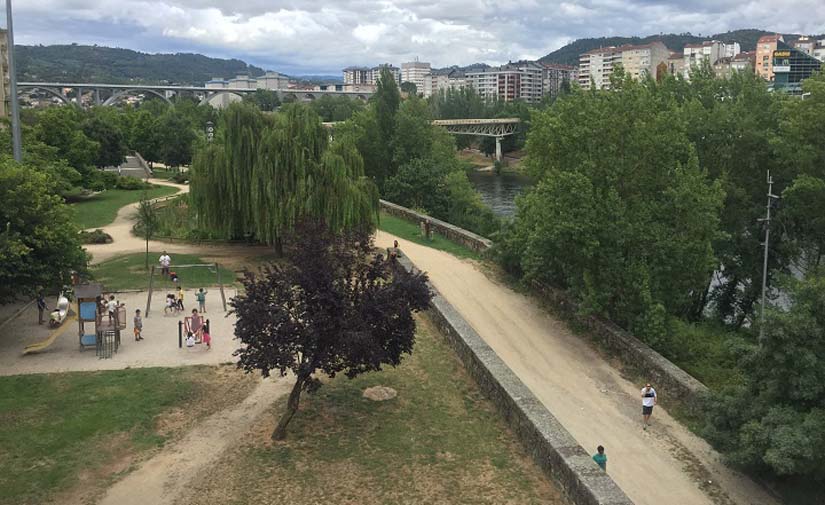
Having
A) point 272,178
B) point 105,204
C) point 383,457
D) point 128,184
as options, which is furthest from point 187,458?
point 128,184

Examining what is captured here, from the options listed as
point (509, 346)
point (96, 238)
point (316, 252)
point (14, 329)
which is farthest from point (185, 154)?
point (316, 252)

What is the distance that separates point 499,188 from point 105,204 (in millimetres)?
45420

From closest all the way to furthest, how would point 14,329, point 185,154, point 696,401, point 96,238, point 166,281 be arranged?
point 696,401
point 14,329
point 166,281
point 96,238
point 185,154

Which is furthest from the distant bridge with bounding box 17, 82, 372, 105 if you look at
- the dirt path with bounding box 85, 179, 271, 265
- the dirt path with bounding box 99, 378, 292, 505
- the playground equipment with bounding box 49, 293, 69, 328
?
the dirt path with bounding box 99, 378, 292, 505

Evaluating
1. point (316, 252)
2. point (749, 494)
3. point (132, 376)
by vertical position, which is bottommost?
point (749, 494)

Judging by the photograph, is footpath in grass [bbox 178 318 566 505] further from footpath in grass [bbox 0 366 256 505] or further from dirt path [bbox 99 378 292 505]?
footpath in grass [bbox 0 366 256 505]

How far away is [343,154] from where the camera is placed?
28.8 metres

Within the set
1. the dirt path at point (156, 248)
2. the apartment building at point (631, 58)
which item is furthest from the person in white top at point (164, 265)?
the apartment building at point (631, 58)

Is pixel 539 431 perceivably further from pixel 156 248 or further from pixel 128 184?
pixel 128 184

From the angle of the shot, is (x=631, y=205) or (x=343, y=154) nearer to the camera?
(x=631, y=205)

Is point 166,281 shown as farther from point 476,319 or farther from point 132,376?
point 476,319

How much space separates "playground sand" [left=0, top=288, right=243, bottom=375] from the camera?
54.1 feet

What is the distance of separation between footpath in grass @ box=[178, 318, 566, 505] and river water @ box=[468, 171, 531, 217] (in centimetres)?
4076

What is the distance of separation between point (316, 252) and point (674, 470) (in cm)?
840
